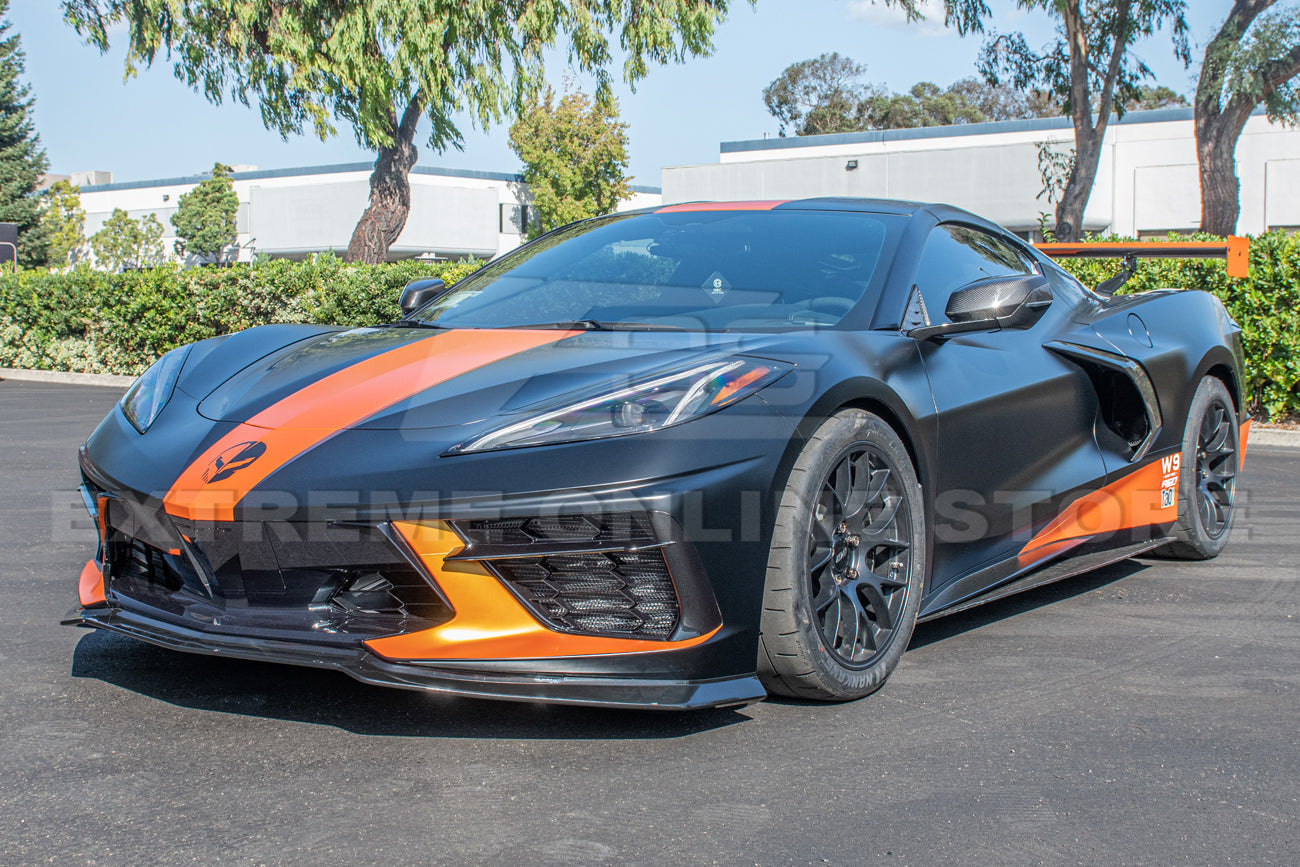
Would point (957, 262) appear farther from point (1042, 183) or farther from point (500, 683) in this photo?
point (1042, 183)

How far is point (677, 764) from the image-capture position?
8.73 feet

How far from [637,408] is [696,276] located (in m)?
1.05

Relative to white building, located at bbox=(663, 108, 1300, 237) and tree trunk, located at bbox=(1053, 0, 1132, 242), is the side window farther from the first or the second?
white building, located at bbox=(663, 108, 1300, 237)

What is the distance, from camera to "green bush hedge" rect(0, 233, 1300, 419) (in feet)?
30.8

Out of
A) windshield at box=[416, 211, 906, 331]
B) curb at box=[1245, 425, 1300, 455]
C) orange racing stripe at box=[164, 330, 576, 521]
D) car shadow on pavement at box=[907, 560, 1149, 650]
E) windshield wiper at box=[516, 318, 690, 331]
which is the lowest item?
curb at box=[1245, 425, 1300, 455]

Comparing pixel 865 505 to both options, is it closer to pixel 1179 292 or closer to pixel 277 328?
pixel 277 328

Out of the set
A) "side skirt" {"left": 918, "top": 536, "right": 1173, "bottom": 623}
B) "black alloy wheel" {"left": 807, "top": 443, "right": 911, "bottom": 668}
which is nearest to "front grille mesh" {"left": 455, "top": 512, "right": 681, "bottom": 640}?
"black alloy wheel" {"left": 807, "top": 443, "right": 911, "bottom": 668}

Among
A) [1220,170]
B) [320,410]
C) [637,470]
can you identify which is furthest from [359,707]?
[1220,170]

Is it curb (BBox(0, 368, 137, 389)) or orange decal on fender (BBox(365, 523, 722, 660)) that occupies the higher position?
orange decal on fender (BBox(365, 523, 722, 660))

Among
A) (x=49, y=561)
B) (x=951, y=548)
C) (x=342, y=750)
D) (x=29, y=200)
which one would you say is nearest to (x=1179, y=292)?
(x=951, y=548)

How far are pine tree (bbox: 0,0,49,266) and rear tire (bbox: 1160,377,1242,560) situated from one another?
55.0 m

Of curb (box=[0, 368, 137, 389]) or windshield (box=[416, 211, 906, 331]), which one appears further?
curb (box=[0, 368, 137, 389])

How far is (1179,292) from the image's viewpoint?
16.2 feet

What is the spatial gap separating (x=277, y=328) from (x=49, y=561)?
148 centimetres
